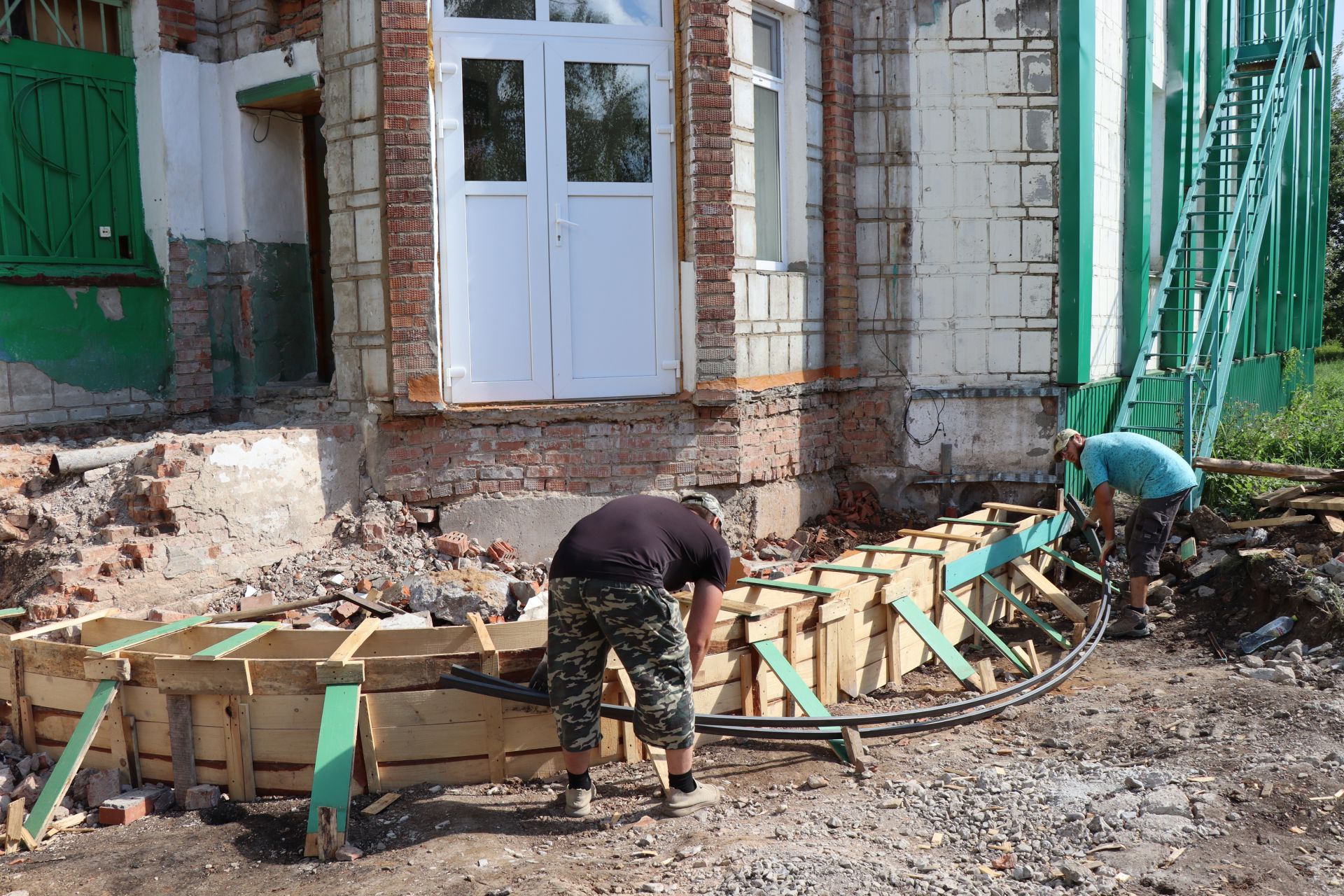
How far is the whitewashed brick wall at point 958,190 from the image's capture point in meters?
9.18

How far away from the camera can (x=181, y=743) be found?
473 cm

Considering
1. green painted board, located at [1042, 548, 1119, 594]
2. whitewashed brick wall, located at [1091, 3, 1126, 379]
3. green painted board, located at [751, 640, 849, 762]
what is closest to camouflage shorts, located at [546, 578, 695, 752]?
green painted board, located at [751, 640, 849, 762]

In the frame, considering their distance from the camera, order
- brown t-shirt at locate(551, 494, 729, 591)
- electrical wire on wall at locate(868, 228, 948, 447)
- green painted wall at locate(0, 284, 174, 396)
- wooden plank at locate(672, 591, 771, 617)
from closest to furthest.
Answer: brown t-shirt at locate(551, 494, 729, 591)
wooden plank at locate(672, 591, 771, 617)
green painted wall at locate(0, 284, 174, 396)
electrical wire on wall at locate(868, 228, 948, 447)

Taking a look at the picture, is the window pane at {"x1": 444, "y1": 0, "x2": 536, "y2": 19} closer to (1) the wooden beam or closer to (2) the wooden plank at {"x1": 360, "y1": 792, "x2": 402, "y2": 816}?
(2) the wooden plank at {"x1": 360, "y1": 792, "x2": 402, "y2": 816}

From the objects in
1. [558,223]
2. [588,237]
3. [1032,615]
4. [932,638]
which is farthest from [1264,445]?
[558,223]

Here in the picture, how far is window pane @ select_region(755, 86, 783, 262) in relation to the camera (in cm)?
882

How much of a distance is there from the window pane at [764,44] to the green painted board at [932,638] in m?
4.49

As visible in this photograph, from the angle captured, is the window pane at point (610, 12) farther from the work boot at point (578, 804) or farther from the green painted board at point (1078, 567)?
the work boot at point (578, 804)

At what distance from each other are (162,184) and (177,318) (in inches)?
40.0

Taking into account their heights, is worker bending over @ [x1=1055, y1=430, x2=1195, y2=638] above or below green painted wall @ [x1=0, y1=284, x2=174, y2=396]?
below

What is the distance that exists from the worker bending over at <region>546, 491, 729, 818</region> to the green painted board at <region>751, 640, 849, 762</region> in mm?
751

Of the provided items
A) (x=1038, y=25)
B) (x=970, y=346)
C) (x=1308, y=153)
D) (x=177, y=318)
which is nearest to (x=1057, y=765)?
(x=970, y=346)

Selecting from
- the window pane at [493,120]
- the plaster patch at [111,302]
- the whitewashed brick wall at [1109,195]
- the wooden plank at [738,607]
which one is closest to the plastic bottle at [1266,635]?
the wooden plank at [738,607]

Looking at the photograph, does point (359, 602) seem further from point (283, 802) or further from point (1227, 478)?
point (1227, 478)
